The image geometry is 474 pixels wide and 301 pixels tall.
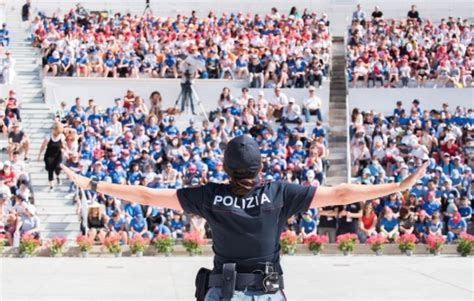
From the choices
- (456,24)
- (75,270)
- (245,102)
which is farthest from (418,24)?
(75,270)

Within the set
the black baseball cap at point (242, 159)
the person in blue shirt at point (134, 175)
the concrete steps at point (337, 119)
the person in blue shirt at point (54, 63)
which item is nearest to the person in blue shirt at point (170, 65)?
the person in blue shirt at point (54, 63)

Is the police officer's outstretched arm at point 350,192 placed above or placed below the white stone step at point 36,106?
above

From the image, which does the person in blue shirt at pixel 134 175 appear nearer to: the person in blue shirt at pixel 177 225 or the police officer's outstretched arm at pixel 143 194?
the person in blue shirt at pixel 177 225

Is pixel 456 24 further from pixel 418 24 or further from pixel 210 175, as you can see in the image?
pixel 210 175

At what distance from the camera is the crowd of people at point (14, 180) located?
23.1 metres

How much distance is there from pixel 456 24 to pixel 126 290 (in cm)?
2067

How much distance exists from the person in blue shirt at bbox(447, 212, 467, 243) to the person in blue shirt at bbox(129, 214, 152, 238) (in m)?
6.30

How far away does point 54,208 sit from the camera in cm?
2600

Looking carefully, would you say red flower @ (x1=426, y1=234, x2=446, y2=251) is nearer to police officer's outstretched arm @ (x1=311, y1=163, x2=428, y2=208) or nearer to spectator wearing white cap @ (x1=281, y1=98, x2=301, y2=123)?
spectator wearing white cap @ (x1=281, y1=98, x2=301, y2=123)

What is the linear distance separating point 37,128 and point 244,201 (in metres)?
Result: 24.2

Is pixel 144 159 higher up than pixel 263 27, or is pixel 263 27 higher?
pixel 263 27

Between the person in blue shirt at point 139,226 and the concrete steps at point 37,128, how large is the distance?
70.5 inches

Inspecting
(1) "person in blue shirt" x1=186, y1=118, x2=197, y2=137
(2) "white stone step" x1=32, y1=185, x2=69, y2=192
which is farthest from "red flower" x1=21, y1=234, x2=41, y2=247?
(1) "person in blue shirt" x1=186, y1=118, x2=197, y2=137

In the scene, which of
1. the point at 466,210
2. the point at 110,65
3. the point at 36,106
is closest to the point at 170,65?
the point at 110,65
